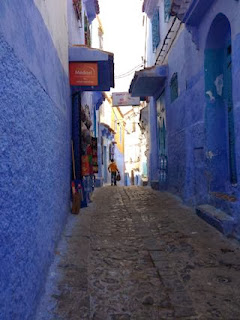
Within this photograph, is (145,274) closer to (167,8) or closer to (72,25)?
(72,25)

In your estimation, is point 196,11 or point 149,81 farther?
point 149,81

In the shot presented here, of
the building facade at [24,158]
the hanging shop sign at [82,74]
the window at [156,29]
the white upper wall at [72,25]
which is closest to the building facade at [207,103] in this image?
the hanging shop sign at [82,74]

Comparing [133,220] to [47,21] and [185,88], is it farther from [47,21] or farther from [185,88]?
[47,21]

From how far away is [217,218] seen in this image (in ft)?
17.4

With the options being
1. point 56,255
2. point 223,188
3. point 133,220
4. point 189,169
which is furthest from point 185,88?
point 56,255

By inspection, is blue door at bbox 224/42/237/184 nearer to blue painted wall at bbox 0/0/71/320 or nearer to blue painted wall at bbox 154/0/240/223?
blue painted wall at bbox 154/0/240/223

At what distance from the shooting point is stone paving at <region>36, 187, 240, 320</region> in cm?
288

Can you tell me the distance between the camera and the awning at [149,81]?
34.8 ft

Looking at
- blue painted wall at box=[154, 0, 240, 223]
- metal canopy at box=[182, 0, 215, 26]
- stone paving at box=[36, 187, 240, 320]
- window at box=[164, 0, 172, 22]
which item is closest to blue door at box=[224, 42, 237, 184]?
blue painted wall at box=[154, 0, 240, 223]

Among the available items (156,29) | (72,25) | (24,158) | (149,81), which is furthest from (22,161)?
(156,29)

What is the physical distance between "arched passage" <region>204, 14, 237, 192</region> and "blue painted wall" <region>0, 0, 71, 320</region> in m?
3.79

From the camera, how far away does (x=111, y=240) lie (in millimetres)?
5180

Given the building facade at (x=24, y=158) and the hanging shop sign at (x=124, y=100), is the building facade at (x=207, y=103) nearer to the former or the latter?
the building facade at (x=24, y=158)

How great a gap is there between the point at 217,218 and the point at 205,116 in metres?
2.20
